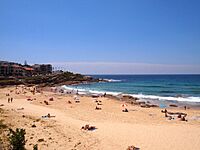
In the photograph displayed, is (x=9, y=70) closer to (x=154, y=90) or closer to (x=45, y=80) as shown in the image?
(x=45, y=80)

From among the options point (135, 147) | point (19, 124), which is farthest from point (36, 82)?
point (135, 147)

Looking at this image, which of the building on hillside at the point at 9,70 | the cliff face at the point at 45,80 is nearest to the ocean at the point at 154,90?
the cliff face at the point at 45,80

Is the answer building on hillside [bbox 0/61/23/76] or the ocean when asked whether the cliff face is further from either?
building on hillside [bbox 0/61/23/76]

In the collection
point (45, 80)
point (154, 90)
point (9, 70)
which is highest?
point (9, 70)

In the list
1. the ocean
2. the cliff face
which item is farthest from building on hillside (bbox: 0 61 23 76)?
the ocean

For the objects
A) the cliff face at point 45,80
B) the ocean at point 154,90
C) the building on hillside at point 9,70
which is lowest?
the ocean at point 154,90

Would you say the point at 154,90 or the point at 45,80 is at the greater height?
the point at 45,80

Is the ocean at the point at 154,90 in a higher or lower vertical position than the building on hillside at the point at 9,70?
lower

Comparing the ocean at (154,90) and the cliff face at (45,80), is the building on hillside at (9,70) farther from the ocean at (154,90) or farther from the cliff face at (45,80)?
the ocean at (154,90)

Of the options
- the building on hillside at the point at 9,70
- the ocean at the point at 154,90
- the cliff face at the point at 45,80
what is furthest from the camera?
the building on hillside at the point at 9,70

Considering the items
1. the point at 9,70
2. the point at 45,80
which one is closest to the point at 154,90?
the point at 45,80

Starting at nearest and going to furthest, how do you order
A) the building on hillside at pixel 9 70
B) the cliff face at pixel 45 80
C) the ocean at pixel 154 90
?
1. the ocean at pixel 154 90
2. the cliff face at pixel 45 80
3. the building on hillside at pixel 9 70

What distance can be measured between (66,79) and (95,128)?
257 ft

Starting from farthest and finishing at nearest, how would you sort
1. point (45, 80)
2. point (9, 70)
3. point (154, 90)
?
point (9, 70) → point (45, 80) → point (154, 90)
